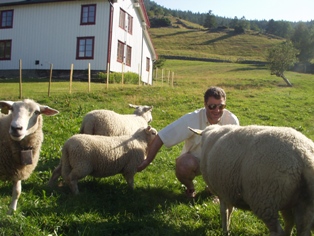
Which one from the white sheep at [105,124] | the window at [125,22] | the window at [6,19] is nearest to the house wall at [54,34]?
the window at [6,19]

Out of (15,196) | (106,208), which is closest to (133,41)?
(106,208)

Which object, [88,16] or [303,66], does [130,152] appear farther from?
[303,66]

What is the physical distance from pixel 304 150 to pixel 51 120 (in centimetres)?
839

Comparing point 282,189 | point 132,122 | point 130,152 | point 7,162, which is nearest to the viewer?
point 282,189

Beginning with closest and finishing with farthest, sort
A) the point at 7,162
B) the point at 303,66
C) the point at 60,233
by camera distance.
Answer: the point at 60,233 → the point at 7,162 → the point at 303,66

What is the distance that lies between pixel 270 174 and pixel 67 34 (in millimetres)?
26623

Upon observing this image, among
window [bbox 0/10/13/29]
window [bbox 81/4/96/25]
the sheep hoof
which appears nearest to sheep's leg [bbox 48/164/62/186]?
the sheep hoof

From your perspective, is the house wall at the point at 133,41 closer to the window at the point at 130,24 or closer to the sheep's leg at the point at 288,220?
the window at the point at 130,24

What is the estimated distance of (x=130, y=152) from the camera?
596cm

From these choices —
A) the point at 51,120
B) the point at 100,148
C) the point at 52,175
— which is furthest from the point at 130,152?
the point at 51,120

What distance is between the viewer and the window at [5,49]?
29.6 m

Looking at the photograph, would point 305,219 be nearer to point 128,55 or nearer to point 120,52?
point 120,52

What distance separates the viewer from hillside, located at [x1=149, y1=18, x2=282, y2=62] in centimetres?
7425

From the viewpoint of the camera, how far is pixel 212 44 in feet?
286
